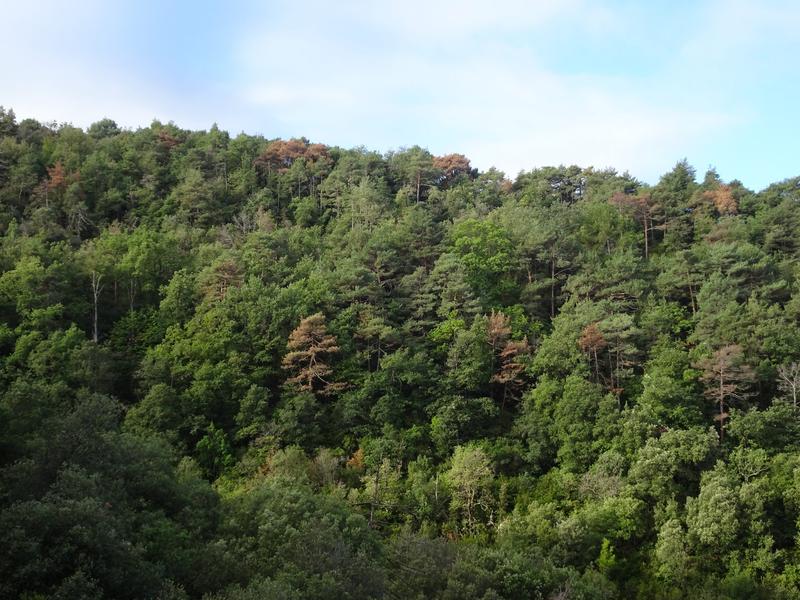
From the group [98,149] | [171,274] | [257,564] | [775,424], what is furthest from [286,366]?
[98,149]

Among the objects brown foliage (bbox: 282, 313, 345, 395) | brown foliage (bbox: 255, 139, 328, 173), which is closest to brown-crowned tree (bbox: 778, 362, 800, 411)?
brown foliage (bbox: 282, 313, 345, 395)

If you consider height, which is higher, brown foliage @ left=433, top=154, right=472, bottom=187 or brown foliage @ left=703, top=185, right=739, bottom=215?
brown foliage @ left=433, top=154, right=472, bottom=187

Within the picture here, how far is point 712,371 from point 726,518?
9377 millimetres

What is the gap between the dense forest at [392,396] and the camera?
62.6ft

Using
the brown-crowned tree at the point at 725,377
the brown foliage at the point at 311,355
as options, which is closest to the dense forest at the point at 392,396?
the brown-crowned tree at the point at 725,377

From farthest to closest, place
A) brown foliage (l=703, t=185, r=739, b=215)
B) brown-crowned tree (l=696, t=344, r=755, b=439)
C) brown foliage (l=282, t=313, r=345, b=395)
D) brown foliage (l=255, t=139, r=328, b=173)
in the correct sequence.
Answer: brown foliage (l=255, t=139, r=328, b=173), brown foliage (l=703, t=185, r=739, b=215), brown foliage (l=282, t=313, r=345, b=395), brown-crowned tree (l=696, t=344, r=755, b=439)

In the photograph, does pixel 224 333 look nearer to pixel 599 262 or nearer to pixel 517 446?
pixel 517 446

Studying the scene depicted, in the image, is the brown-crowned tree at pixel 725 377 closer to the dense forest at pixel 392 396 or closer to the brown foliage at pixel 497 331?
the dense forest at pixel 392 396

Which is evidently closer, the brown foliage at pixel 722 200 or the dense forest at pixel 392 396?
the dense forest at pixel 392 396

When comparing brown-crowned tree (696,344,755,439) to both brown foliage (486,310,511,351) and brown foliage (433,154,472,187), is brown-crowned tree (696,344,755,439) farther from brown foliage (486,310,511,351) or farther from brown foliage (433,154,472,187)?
brown foliage (433,154,472,187)

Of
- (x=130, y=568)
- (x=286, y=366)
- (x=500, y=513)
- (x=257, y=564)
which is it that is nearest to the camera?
(x=130, y=568)

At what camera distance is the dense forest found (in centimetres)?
1908

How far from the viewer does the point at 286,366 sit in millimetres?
39219

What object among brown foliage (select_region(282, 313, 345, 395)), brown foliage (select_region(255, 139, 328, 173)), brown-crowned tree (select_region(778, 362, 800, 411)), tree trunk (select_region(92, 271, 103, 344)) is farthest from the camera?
brown foliage (select_region(255, 139, 328, 173))
